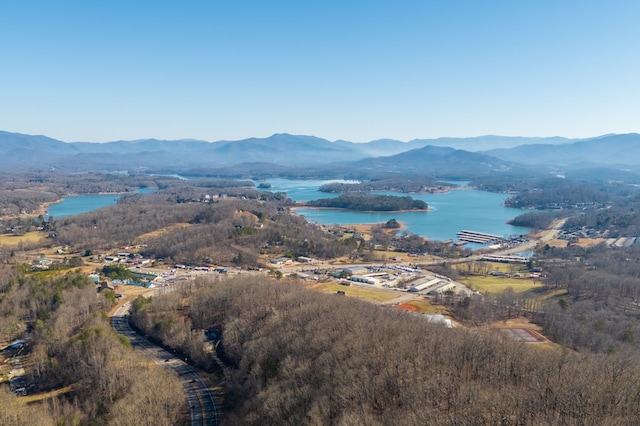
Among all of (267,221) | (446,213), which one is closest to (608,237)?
(446,213)

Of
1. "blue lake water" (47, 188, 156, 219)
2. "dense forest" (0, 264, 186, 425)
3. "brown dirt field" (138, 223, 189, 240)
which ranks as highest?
"dense forest" (0, 264, 186, 425)

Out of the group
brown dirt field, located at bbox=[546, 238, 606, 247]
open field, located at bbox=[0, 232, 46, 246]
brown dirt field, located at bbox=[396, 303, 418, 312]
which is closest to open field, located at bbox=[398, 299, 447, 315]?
brown dirt field, located at bbox=[396, 303, 418, 312]

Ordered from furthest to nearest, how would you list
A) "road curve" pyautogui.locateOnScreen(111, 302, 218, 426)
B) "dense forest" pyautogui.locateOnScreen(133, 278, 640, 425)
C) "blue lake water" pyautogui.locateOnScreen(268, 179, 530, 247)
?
"blue lake water" pyautogui.locateOnScreen(268, 179, 530, 247), "road curve" pyautogui.locateOnScreen(111, 302, 218, 426), "dense forest" pyautogui.locateOnScreen(133, 278, 640, 425)

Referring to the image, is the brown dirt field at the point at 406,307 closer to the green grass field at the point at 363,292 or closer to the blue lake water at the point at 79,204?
the green grass field at the point at 363,292

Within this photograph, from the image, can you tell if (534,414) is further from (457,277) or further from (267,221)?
(267,221)

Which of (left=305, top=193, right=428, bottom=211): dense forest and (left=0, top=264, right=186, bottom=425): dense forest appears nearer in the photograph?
(left=0, top=264, right=186, bottom=425): dense forest

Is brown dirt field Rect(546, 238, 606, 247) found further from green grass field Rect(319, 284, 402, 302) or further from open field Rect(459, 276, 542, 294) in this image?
green grass field Rect(319, 284, 402, 302)

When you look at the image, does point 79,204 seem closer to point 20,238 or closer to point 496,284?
point 20,238
